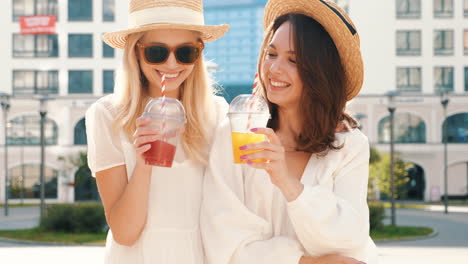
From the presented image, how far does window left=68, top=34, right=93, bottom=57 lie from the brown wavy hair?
42892 millimetres

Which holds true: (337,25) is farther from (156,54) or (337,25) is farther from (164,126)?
(164,126)

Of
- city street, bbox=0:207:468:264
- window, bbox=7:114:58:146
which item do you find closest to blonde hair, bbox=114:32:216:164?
city street, bbox=0:207:468:264

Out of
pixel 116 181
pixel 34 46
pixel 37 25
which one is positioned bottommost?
pixel 116 181

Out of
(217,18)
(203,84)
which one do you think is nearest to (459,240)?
(203,84)

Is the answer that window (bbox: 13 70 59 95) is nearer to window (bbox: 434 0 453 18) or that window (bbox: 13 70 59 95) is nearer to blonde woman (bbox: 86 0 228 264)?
window (bbox: 434 0 453 18)

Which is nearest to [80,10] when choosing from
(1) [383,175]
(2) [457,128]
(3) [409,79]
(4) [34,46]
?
(4) [34,46]

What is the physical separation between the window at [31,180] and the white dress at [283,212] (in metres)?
42.9

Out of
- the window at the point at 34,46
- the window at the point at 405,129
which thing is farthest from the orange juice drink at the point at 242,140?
the window at the point at 34,46

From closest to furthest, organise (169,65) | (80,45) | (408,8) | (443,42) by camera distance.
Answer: (169,65)
(443,42)
(408,8)
(80,45)

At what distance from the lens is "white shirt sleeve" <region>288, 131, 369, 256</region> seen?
2816 mm

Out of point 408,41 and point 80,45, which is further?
point 80,45

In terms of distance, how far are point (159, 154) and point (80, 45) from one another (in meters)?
43.7

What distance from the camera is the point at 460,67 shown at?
43219 millimetres

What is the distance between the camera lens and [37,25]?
145 ft
